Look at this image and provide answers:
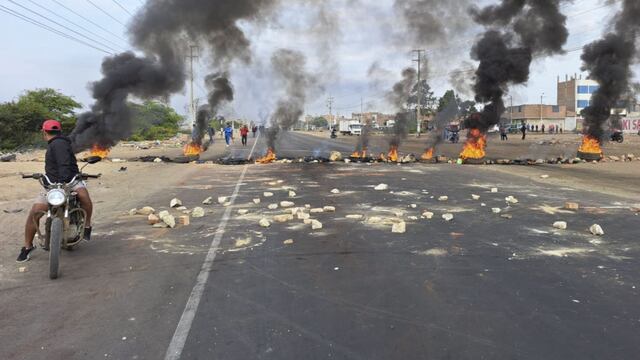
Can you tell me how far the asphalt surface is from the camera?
11.4ft

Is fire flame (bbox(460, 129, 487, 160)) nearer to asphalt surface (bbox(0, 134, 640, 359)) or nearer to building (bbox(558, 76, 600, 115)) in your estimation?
asphalt surface (bbox(0, 134, 640, 359))

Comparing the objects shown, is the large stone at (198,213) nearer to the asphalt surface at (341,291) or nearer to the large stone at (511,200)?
the asphalt surface at (341,291)

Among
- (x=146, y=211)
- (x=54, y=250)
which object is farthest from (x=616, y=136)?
(x=54, y=250)

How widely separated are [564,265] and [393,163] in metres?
15.8

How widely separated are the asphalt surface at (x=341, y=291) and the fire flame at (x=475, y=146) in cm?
1293

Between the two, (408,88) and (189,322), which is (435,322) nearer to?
(189,322)

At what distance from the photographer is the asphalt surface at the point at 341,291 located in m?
3.47

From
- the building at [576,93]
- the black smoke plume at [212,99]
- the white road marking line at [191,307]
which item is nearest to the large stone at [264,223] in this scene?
the white road marking line at [191,307]

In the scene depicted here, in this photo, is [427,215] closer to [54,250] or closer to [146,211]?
[146,211]

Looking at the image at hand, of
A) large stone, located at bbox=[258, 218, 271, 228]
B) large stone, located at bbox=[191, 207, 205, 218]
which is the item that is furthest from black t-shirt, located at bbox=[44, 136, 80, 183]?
large stone, located at bbox=[191, 207, 205, 218]

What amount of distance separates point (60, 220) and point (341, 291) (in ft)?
10.4

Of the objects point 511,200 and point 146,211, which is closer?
point 146,211

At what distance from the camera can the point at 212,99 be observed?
2433cm

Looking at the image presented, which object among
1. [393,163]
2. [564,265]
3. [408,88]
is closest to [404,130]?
[408,88]
